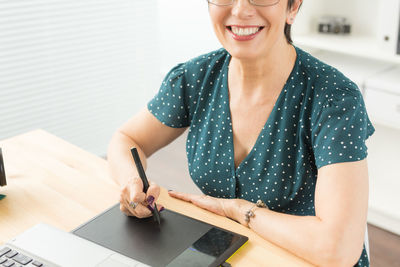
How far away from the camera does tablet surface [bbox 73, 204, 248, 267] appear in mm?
956

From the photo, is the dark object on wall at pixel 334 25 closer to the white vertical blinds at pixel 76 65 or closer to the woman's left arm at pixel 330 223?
the white vertical blinds at pixel 76 65

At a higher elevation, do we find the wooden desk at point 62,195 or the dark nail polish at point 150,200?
the dark nail polish at point 150,200

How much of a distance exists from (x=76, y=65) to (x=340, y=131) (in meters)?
2.22

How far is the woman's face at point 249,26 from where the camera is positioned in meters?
1.17

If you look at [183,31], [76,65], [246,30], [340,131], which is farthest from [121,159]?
[183,31]

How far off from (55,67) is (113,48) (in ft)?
1.45

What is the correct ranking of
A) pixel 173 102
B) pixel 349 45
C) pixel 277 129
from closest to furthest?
pixel 277 129 < pixel 173 102 < pixel 349 45

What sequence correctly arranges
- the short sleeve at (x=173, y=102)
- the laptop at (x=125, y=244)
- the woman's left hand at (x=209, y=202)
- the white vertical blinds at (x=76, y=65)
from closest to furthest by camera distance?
the laptop at (x=125, y=244), the woman's left hand at (x=209, y=202), the short sleeve at (x=173, y=102), the white vertical blinds at (x=76, y=65)

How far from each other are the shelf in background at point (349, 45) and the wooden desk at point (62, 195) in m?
1.55

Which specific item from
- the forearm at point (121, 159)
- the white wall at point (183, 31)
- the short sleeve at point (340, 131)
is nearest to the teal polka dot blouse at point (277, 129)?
the short sleeve at point (340, 131)

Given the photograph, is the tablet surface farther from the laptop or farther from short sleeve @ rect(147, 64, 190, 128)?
short sleeve @ rect(147, 64, 190, 128)

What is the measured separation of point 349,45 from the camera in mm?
2521

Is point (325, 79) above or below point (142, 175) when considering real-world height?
above

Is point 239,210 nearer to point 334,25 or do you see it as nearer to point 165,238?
point 165,238
